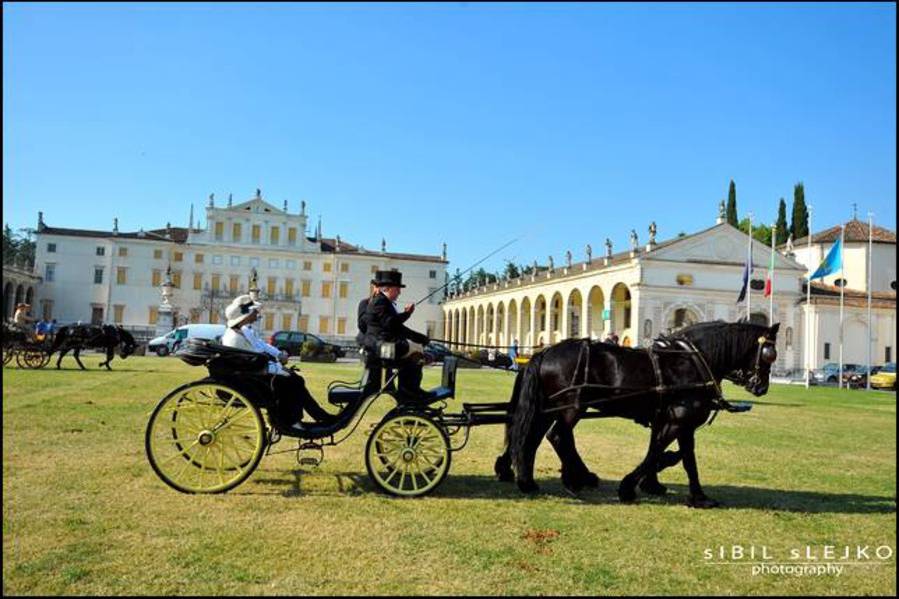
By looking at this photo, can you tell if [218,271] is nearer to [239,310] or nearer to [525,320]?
[525,320]

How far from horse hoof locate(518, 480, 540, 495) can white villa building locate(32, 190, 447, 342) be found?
57.7 m

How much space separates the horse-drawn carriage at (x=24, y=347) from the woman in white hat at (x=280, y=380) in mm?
14005

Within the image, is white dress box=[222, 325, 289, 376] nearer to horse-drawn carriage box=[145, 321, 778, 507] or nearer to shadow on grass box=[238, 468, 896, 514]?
horse-drawn carriage box=[145, 321, 778, 507]

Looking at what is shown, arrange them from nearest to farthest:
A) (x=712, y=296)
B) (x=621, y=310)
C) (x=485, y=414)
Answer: (x=485, y=414) → (x=712, y=296) → (x=621, y=310)

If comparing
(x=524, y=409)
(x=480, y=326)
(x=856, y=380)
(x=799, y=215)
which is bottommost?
(x=856, y=380)

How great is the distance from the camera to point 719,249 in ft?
140

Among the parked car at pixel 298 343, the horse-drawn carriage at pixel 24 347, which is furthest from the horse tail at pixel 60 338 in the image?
the parked car at pixel 298 343

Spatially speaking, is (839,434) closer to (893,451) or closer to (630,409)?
(893,451)

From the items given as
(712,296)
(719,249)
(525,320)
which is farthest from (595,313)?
(719,249)

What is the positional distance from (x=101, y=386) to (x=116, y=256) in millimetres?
54613

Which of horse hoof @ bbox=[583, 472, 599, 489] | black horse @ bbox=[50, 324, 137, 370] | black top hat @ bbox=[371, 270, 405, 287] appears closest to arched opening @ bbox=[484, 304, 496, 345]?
black horse @ bbox=[50, 324, 137, 370]

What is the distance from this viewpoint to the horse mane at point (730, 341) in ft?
19.4

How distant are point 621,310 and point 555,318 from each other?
6.27m

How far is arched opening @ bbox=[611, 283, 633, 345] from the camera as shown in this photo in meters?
45.0
